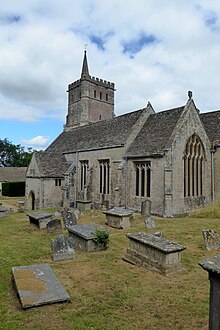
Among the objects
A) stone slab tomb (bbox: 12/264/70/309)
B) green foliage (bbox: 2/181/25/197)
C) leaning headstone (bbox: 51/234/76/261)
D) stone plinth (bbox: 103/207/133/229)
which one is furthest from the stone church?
green foliage (bbox: 2/181/25/197)

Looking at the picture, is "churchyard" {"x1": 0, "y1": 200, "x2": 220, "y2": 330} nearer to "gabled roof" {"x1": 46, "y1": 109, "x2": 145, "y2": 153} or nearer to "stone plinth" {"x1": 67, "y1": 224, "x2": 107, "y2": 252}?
"stone plinth" {"x1": 67, "y1": 224, "x2": 107, "y2": 252}

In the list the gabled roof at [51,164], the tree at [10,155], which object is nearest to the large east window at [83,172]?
the gabled roof at [51,164]

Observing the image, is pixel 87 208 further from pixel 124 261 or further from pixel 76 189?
pixel 124 261

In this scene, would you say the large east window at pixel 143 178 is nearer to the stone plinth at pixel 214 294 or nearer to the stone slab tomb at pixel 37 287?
the stone slab tomb at pixel 37 287

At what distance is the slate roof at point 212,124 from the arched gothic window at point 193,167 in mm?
2063

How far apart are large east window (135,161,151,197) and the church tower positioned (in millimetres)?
24104

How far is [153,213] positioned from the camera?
20.5 m

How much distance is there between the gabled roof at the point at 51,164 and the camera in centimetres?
2778

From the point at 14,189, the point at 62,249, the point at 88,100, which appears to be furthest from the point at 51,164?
the point at 14,189

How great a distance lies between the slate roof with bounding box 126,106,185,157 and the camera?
2088cm

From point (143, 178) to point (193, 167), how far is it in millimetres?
4118

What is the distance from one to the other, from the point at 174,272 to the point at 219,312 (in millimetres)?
3798

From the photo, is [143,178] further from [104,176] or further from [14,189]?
[14,189]

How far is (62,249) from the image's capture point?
31.7 ft
